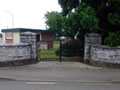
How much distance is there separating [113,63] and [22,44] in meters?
5.35

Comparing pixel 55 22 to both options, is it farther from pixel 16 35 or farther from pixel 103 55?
pixel 103 55

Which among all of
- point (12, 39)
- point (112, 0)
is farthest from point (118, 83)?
point (12, 39)

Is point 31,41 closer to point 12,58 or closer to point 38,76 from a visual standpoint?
point 12,58

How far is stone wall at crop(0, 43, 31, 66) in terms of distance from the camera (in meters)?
8.38

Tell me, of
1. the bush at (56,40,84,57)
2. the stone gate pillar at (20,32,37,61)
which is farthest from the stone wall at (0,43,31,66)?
the bush at (56,40,84,57)

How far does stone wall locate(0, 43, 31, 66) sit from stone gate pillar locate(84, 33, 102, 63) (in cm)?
371

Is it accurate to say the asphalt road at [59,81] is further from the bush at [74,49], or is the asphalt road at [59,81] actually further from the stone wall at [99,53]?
the bush at [74,49]

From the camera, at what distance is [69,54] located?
10219 millimetres

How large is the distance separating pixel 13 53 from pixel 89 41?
466cm

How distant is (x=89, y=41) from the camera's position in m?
9.34

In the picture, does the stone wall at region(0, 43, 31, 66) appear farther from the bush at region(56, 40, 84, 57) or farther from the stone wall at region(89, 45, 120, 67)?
the stone wall at region(89, 45, 120, 67)

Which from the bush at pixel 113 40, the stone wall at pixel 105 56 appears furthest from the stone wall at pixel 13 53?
the bush at pixel 113 40

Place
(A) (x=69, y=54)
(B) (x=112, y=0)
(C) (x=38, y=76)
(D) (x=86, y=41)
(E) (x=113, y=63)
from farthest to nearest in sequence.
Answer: (A) (x=69, y=54) < (D) (x=86, y=41) < (B) (x=112, y=0) < (E) (x=113, y=63) < (C) (x=38, y=76)

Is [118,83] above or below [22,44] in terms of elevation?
below
